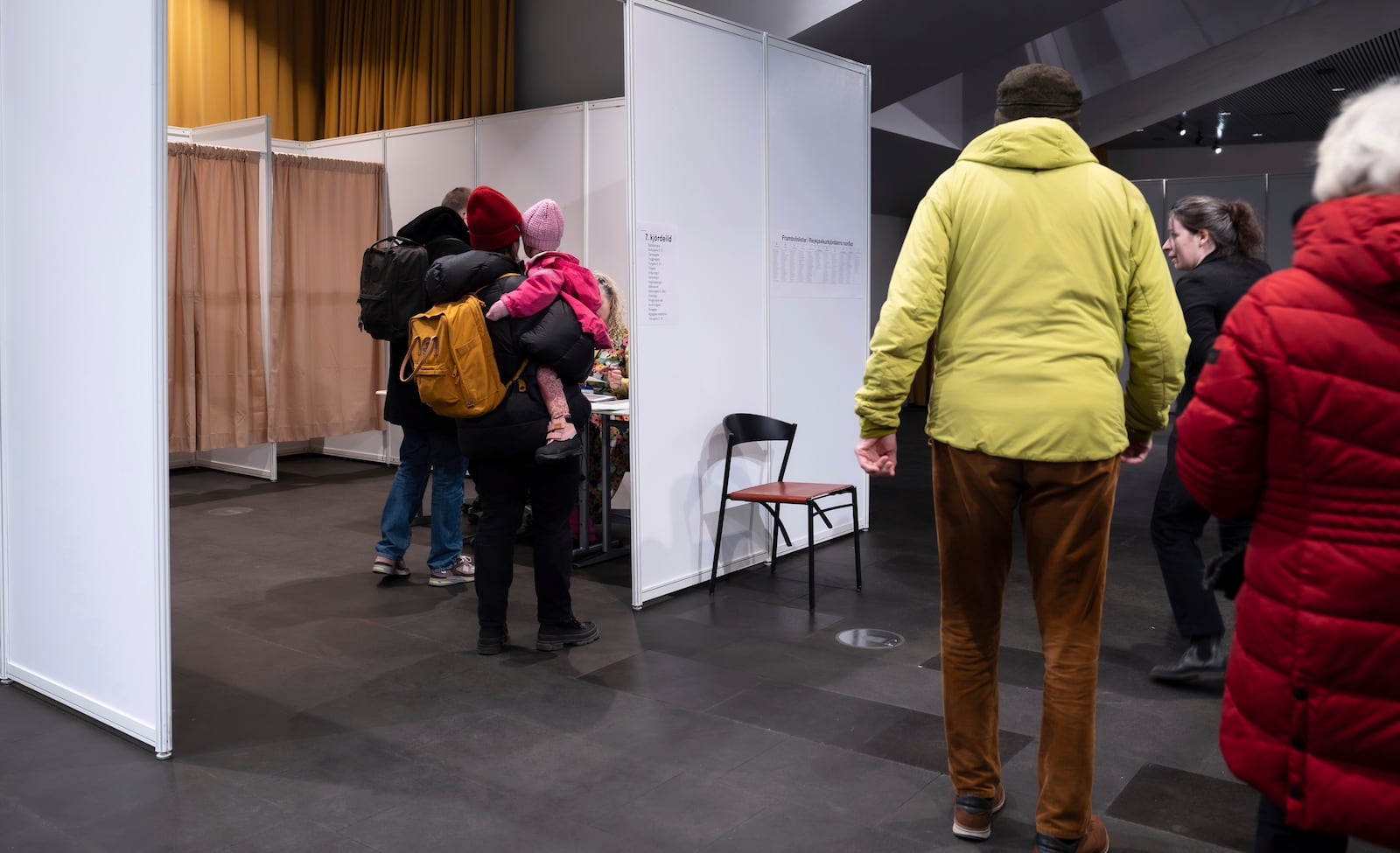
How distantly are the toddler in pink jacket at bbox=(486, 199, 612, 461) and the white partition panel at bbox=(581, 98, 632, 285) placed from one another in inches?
104

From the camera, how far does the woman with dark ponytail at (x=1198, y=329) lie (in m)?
3.29

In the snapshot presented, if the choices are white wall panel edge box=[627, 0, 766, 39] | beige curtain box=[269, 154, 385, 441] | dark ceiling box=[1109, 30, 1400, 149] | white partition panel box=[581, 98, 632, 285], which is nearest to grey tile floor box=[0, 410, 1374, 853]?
white wall panel edge box=[627, 0, 766, 39]

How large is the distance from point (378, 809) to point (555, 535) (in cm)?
128

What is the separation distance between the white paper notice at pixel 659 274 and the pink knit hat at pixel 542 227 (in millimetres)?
596

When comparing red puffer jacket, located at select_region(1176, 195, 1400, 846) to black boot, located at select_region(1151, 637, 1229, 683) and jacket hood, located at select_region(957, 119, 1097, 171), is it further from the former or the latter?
black boot, located at select_region(1151, 637, 1229, 683)

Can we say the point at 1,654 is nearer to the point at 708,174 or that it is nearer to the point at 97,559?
the point at 97,559

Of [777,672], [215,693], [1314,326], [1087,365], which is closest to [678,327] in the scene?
[777,672]

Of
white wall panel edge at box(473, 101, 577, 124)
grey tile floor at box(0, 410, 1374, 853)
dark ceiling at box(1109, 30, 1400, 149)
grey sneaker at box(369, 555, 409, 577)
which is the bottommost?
grey tile floor at box(0, 410, 1374, 853)

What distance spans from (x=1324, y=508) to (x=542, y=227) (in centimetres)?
265

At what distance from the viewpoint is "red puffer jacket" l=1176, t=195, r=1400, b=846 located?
4.41 feet

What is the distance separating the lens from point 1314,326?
4.51ft

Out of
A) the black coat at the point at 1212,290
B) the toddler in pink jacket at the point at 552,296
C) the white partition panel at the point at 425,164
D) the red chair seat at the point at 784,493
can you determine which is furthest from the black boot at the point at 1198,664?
the white partition panel at the point at 425,164

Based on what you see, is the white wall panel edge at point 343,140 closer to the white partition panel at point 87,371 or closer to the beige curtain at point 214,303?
the beige curtain at point 214,303

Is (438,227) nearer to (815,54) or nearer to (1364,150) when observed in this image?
(815,54)
